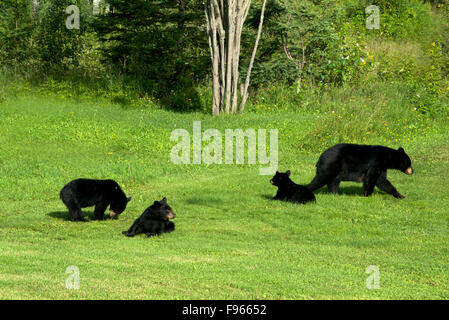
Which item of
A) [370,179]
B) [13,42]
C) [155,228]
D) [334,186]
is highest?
[13,42]

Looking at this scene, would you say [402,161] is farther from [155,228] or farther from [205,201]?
[155,228]

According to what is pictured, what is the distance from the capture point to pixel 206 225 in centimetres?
1191

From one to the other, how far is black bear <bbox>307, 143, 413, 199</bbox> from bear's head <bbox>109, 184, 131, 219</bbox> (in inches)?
163

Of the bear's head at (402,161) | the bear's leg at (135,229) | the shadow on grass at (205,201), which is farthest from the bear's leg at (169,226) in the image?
the bear's head at (402,161)

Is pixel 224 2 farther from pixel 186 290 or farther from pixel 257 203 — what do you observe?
pixel 186 290

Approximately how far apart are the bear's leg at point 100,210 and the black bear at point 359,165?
14.8 ft

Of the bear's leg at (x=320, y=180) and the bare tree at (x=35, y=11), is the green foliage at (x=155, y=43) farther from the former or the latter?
the bear's leg at (x=320, y=180)

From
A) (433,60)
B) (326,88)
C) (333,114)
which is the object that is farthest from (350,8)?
(333,114)

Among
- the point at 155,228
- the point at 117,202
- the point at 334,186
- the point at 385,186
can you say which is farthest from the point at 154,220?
the point at 385,186

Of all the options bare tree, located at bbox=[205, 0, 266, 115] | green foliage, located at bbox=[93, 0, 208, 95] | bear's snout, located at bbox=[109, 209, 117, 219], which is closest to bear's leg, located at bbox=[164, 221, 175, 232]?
bear's snout, located at bbox=[109, 209, 117, 219]

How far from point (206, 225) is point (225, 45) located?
523 inches

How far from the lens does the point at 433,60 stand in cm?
2675

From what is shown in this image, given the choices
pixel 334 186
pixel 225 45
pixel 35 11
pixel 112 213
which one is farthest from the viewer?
pixel 35 11

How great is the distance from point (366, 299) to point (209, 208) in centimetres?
667
